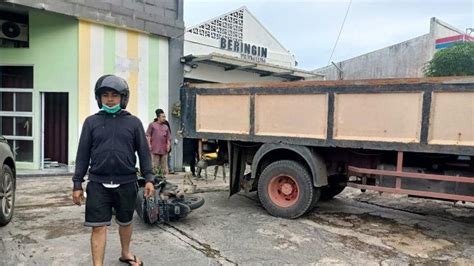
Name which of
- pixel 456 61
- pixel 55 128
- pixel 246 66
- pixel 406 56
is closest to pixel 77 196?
pixel 55 128

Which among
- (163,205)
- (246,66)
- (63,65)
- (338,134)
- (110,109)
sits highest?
(246,66)

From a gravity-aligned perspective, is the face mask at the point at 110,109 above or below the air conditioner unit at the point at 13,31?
below

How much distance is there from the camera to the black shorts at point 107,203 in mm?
3783

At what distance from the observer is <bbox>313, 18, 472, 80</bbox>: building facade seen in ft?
56.3

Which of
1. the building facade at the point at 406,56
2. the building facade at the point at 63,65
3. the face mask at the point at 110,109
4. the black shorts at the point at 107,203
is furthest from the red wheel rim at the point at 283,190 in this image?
the building facade at the point at 406,56

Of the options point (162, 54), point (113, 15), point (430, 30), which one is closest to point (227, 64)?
point (162, 54)

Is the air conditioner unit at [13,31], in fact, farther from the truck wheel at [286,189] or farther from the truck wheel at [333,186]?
the truck wheel at [333,186]

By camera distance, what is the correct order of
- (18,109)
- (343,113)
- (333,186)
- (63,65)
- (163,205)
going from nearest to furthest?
(163,205) → (343,113) → (333,186) → (63,65) → (18,109)

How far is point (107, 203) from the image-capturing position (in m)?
3.87

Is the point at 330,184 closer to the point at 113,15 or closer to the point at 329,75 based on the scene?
the point at 113,15

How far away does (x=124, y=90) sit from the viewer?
394 cm

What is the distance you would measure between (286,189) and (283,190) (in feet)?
0.17

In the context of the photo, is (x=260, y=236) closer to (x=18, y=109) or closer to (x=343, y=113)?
(x=343, y=113)

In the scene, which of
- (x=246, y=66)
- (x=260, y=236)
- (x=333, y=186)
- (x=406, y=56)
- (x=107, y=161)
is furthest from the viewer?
(x=406, y=56)
